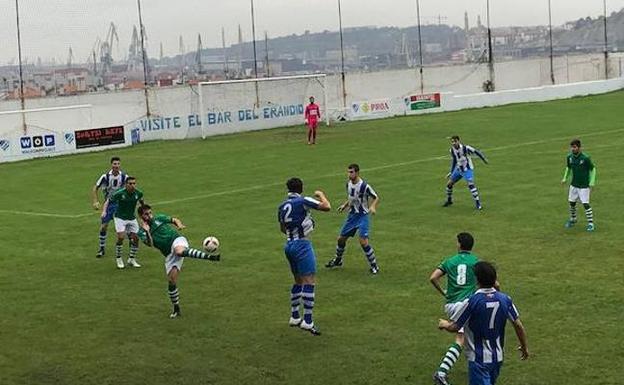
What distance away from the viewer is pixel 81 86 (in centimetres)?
6028

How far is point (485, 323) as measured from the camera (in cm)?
992

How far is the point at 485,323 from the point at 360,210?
978cm

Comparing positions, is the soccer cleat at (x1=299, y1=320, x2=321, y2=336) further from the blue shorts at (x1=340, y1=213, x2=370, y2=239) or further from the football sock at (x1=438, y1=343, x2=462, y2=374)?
the blue shorts at (x1=340, y1=213, x2=370, y2=239)

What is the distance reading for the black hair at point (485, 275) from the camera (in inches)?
381

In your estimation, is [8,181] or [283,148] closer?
[8,181]

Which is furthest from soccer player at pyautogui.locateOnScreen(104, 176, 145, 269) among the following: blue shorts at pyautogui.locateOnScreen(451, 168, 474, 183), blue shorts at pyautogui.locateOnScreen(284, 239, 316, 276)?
blue shorts at pyautogui.locateOnScreen(451, 168, 474, 183)

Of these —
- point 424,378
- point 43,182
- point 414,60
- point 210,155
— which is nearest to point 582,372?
point 424,378

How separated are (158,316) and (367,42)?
6562 cm

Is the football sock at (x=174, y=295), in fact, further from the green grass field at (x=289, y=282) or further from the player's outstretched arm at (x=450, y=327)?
the player's outstretched arm at (x=450, y=327)

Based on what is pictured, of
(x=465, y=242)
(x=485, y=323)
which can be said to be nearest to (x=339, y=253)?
(x=465, y=242)

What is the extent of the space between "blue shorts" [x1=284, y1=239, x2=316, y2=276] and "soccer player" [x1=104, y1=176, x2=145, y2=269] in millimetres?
6622

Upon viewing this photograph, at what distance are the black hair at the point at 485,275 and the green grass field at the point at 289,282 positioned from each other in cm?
322

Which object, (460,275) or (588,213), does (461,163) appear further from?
(460,275)

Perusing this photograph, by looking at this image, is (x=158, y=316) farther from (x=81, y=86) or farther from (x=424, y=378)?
(x=81, y=86)
